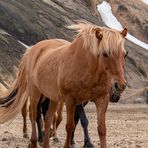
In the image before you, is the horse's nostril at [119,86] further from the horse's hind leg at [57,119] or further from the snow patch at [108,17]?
the snow patch at [108,17]

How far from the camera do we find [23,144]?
11.3 metres

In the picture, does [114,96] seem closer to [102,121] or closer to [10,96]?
[102,121]

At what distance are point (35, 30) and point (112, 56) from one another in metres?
48.3

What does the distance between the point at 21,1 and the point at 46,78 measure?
5236cm

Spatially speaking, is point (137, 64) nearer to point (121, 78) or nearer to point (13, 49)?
point (13, 49)

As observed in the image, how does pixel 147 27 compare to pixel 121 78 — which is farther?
pixel 147 27

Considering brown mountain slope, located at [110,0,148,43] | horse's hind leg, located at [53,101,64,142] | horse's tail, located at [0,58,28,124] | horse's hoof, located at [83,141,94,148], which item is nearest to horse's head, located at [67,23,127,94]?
horse's hoof, located at [83,141,94,148]

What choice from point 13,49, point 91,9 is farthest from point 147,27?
point 13,49

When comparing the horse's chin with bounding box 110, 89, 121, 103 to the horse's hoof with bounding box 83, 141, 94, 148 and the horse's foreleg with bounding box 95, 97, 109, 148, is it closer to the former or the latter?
the horse's foreleg with bounding box 95, 97, 109, 148

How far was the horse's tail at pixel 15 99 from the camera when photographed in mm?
11320

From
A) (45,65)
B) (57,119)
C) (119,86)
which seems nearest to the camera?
(119,86)

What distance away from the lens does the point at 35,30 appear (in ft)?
183

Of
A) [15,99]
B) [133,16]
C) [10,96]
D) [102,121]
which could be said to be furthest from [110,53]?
[133,16]

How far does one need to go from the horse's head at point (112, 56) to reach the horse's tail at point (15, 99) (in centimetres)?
350
